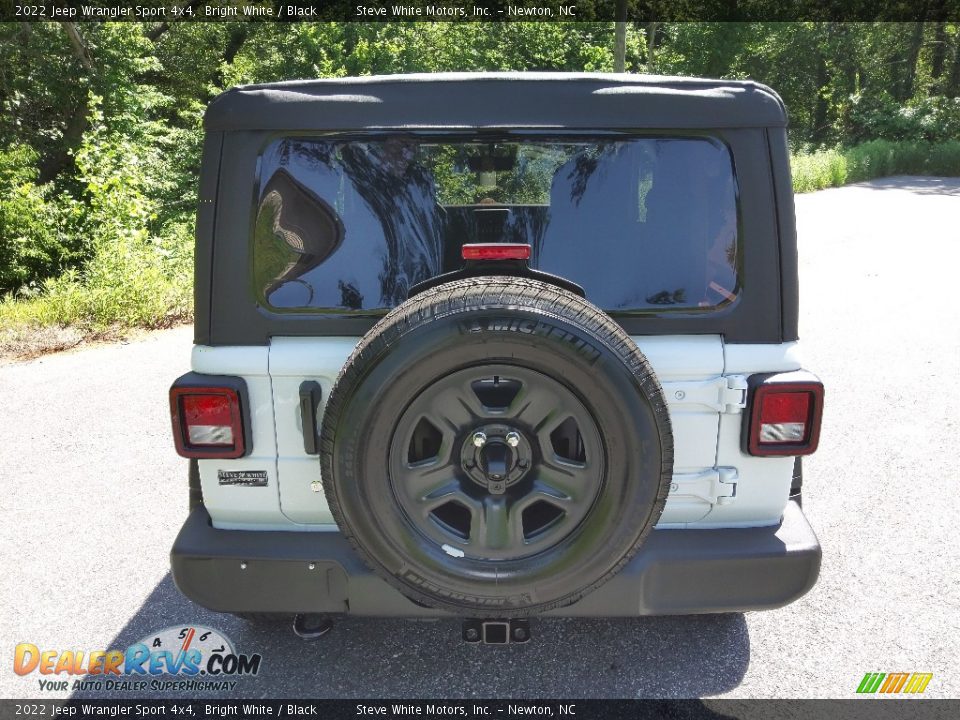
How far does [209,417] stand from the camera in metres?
2.36

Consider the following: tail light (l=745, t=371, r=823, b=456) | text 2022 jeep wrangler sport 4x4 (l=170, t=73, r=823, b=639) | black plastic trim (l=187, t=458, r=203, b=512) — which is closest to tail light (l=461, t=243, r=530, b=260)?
text 2022 jeep wrangler sport 4x4 (l=170, t=73, r=823, b=639)

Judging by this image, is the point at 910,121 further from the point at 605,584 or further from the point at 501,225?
the point at 605,584

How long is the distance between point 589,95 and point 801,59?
55122mm

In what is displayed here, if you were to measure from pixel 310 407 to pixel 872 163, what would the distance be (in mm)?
35320

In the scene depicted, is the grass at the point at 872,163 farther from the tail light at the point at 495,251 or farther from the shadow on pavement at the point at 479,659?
the tail light at the point at 495,251

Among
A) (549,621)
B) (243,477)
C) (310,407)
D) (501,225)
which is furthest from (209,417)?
(549,621)

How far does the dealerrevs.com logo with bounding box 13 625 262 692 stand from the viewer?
9.10 ft

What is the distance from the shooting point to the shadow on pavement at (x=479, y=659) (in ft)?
8.77

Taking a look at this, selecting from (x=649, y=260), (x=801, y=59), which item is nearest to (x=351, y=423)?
(x=649, y=260)

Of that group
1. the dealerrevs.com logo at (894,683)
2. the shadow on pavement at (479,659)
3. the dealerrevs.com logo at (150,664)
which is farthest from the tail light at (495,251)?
the dealerrevs.com logo at (894,683)

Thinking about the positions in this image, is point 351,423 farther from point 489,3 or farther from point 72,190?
point 489,3

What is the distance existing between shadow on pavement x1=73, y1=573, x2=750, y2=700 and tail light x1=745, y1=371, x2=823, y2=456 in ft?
3.23

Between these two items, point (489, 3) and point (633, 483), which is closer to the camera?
point (633, 483)

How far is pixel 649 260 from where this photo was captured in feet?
7.86
